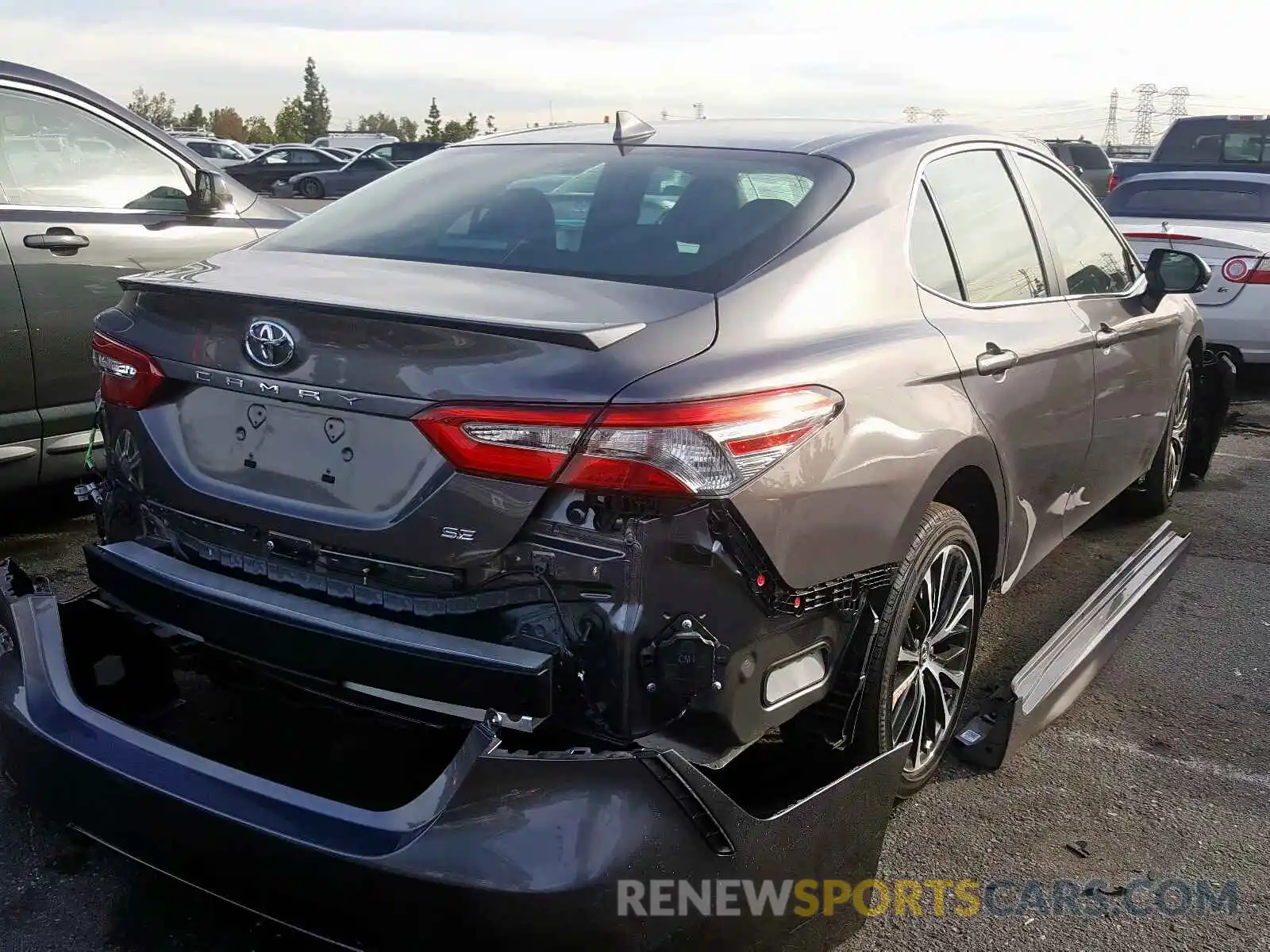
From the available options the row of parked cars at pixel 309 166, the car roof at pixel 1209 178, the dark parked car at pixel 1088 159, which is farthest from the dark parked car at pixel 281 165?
the car roof at pixel 1209 178

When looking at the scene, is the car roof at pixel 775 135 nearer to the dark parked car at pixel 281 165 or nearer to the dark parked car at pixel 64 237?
the dark parked car at pixel 64 237

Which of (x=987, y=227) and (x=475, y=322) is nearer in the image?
(x=475, y=322)

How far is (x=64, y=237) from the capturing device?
175 inches

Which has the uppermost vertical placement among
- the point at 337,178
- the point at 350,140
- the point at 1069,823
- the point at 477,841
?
the point at 350,140

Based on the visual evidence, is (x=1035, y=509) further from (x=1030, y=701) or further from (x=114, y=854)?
(x=114, y=854)

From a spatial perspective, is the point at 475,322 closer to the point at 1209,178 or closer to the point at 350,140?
the point at 1209,178

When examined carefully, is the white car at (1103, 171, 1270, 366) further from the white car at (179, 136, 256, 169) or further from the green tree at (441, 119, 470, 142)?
the green tree at (441, 119, 470, 142)

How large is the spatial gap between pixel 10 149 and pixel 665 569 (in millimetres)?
3712

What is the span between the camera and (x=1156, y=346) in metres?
4.45

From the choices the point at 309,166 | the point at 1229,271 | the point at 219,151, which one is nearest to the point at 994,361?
the point at 1229,271

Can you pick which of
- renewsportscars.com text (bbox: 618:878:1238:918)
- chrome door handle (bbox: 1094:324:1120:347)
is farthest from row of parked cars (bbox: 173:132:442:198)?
renewsportscars.com text (bbox: 618:878:1238:918)

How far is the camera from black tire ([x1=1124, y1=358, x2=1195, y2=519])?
507cm

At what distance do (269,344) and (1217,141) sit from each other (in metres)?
12.3

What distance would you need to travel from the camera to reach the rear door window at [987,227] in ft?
10.4
